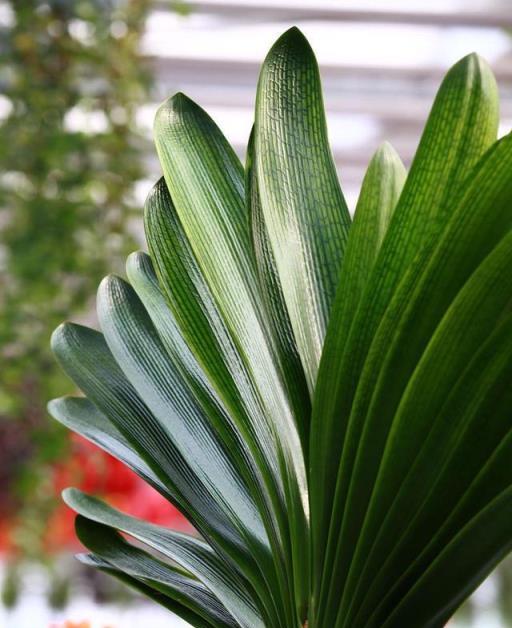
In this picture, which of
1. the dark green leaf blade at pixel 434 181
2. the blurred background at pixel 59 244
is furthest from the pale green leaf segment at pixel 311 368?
the blurred background at pixel 59 244

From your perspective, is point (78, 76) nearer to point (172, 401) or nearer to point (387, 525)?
point (172, 401)

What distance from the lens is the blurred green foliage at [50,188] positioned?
2.40 m

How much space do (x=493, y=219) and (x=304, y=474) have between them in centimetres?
20

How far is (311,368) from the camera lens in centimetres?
48

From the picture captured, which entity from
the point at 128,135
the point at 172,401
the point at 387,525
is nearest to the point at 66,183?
the point at 128,135

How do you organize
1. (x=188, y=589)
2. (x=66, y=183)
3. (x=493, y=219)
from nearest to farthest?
1. (x=493, y=219)
2. (x=188, y=589)
3. (x=66, y=183)

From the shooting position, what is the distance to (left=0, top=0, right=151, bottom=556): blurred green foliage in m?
2.40

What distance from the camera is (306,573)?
0.47 meters

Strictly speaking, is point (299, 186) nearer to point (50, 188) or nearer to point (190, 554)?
point (190, 554)

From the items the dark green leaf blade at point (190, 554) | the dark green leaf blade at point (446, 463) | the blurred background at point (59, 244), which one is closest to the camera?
the dark green leaf blade at point (446, 463)

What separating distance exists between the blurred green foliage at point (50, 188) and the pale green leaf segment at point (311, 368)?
5.95ft

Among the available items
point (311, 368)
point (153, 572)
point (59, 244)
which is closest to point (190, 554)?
point (153, 572)

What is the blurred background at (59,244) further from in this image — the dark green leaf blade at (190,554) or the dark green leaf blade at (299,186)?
the dark green leaf blade at (299,186)

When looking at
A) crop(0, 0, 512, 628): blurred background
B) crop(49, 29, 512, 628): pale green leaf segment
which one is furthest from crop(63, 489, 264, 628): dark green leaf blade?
crop(0, 0, 512, 628): blurred background
